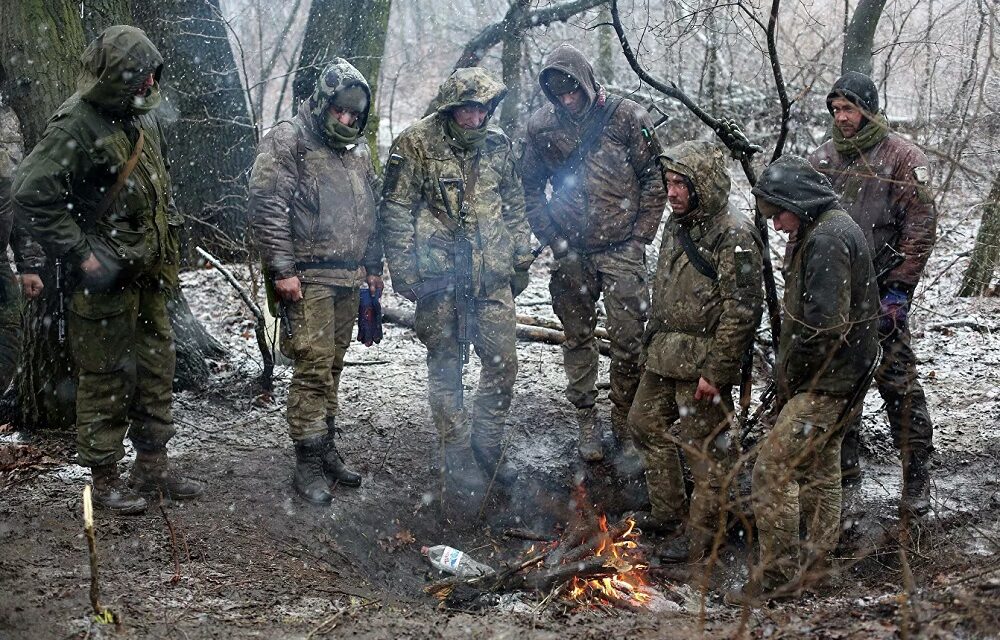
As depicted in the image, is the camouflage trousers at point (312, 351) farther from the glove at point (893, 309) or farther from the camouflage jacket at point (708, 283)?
the glove at point (893, 309)

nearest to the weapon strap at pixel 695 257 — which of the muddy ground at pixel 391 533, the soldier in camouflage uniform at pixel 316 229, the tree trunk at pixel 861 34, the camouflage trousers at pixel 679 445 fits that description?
the camouflage trousers at pixel 679 445

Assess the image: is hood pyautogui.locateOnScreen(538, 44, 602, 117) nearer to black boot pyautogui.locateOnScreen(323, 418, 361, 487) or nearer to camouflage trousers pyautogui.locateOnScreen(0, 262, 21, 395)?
black boot pyautogui.locateOnScreen(323, 418, 361, 487)

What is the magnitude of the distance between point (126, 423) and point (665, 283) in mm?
3430

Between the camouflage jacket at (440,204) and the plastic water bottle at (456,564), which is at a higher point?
the camouflage jacket at (440,204)

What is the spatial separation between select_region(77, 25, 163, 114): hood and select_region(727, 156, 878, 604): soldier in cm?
349

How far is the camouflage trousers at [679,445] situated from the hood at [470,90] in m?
2.04

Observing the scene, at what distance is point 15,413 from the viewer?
5.94 metres

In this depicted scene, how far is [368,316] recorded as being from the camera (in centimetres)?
557

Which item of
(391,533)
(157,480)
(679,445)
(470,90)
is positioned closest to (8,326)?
(157,480)

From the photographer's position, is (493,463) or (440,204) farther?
(493,463)

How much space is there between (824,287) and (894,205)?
150cm

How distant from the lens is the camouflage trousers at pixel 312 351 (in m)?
5.19

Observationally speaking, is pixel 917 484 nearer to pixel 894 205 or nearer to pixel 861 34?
pixel 894 205

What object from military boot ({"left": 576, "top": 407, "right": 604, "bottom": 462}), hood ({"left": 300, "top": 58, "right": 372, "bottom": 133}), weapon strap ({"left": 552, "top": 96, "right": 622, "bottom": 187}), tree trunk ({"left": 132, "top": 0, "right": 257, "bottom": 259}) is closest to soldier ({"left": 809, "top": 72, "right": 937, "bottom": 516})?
weapon strap ({"left": 552, "top": 96, "right": 622, "bottom": 187})
